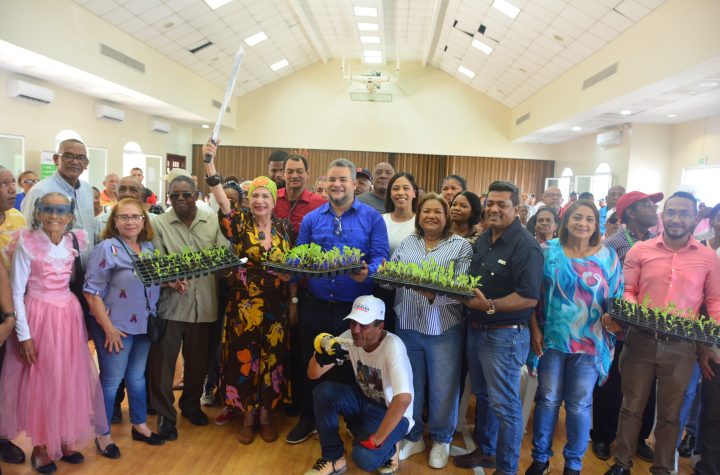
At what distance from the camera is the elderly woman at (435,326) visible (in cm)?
269

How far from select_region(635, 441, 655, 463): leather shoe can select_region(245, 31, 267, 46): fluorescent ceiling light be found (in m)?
9.92

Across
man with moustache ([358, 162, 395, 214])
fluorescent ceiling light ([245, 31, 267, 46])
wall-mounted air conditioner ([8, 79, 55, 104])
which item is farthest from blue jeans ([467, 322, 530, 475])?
fluorescent ceiling light ([245, 31, 267, 46])

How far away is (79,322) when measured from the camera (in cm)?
262

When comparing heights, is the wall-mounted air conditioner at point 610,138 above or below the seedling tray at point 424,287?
above

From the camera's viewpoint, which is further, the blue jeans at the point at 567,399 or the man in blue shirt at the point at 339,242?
the man in blue shirt at the point at 339,242

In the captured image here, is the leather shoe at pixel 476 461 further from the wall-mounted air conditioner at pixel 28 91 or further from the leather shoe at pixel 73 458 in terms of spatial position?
the wall-mounted air conditioner at pixel 28 91

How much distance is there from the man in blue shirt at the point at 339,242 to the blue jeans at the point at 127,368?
39.1 inches

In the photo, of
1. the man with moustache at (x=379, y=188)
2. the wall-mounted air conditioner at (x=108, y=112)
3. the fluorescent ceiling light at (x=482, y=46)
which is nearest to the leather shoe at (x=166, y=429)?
the man with moustache at (x=379, y=188)

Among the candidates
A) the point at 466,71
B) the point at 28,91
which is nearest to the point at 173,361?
the point at 28,91

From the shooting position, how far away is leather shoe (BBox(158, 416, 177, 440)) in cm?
298

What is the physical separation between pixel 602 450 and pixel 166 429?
2.82 metres

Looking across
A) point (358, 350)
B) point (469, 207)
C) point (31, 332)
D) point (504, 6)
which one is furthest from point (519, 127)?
point (31, 332)

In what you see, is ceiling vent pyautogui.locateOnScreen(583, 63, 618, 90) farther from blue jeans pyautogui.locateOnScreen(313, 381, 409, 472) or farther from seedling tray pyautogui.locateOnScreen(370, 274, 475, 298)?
blue jeans pyautogui.locateOnScreen(313, 381, 409, 472)

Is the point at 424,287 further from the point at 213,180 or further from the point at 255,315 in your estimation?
the point at 213,180
